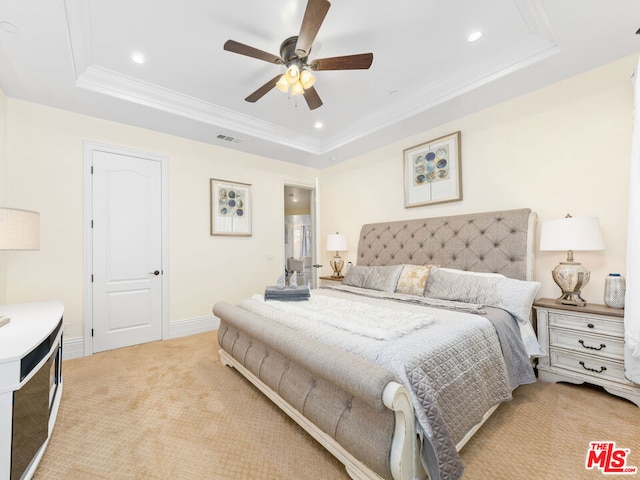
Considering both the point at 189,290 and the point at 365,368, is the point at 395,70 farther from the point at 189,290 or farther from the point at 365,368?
the point at 189,290

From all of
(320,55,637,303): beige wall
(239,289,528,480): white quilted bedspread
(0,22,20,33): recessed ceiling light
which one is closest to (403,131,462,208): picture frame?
(320,55,637,303): beige wall

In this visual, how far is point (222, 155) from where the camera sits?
3.86m

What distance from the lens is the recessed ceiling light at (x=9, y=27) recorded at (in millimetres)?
1788

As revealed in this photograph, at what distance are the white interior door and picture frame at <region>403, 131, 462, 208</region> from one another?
3.09 meters

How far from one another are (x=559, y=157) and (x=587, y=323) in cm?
140

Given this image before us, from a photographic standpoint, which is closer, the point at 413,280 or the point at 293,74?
the point at 293,74

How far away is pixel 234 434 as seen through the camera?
1.64 metres

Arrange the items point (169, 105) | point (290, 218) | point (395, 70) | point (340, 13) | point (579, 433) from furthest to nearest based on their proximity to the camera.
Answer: point (290, 218) → point (169, 105) → point (395, 70) → point (340, 13) → point (579, 433)

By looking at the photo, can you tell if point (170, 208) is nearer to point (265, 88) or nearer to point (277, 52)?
point (265, 88)

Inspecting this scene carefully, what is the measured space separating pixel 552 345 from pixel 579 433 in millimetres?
713

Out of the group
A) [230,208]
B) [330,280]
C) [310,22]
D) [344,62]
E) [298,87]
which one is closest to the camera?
[310,22]

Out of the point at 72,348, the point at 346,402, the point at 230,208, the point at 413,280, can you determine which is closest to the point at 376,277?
the point at 413,280

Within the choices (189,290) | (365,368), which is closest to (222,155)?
(189,290)

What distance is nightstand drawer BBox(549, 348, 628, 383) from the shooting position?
1903 mm
